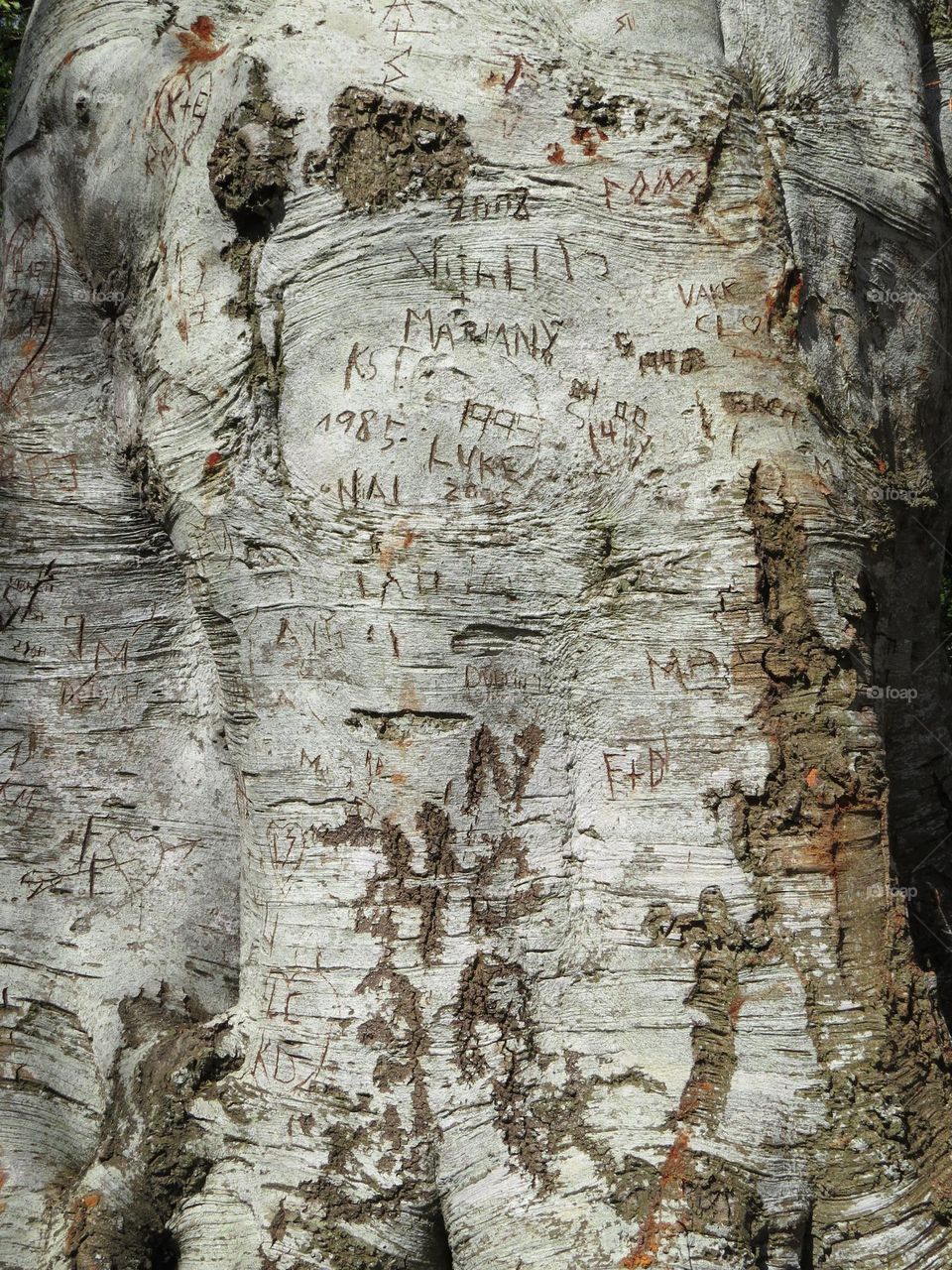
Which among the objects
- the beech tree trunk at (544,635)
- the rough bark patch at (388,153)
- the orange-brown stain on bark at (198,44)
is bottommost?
the beech tree trunk at (544,635)

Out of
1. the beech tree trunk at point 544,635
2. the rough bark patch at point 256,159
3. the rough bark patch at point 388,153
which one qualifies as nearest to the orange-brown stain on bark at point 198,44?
the beech tree trunk at point 544,635

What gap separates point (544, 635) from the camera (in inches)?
99.3

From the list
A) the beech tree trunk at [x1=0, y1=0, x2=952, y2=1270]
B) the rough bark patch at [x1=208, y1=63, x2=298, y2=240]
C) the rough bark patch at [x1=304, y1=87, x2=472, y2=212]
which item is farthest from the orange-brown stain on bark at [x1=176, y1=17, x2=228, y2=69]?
the rough bark patch at [x1=304, y1=87, x2=472, y2=212]

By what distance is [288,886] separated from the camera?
257cm

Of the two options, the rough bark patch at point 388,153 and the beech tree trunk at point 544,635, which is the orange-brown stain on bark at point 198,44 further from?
the rough bark patch at point 388,153

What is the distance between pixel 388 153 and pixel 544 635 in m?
1.00

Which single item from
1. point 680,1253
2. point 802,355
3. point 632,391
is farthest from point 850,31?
point 680,1253

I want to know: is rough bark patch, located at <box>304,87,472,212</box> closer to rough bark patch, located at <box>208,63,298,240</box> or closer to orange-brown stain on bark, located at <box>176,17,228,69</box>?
rough bark patch, located at <box>208,63,298,240</box>

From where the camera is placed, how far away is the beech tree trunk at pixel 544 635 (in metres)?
2.34

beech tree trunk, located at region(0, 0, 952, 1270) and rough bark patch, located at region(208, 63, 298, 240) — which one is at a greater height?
rough bark patch, located at region(208, 63, 298, 240)

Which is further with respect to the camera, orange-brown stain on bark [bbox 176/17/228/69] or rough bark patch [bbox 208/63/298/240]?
orange-brown stain on bark [bbox 176/17/228/69]

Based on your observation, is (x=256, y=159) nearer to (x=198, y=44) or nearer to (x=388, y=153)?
(x=388, y=153)

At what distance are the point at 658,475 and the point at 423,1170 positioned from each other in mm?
1351

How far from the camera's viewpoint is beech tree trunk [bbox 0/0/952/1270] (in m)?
2.34
